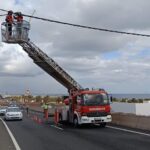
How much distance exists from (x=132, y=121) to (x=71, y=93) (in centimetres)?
552

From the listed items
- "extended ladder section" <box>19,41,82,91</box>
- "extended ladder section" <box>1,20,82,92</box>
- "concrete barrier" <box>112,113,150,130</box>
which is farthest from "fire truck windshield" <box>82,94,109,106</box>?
"extended ladder section" <box>19,41,82,91</box>

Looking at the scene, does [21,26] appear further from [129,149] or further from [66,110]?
[129,149]

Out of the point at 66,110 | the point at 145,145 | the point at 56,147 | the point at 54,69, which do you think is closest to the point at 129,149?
the point at 145,145

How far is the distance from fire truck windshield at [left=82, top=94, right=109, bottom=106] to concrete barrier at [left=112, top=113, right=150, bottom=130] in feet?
5.69

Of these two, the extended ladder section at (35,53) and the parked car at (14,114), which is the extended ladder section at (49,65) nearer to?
the extended ladder section at (35,53)

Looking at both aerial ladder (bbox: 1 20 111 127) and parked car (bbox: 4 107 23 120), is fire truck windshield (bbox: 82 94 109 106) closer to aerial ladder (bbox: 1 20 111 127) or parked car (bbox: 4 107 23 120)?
aerial ladder (bbox: 1 20 111 127)

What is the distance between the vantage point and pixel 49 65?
3631cm

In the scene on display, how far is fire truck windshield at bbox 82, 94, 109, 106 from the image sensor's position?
28.6 metres

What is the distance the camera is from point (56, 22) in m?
22.0

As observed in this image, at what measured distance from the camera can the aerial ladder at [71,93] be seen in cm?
2841

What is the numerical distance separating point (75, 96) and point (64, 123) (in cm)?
447

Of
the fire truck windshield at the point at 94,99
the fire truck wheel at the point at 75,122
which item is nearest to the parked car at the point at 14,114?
the fire truck wheel at the point at 75,122

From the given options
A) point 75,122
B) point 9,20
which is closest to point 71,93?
point 75,122

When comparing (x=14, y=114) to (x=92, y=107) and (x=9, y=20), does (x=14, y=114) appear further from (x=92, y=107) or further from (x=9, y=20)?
(x=9, y=20)
